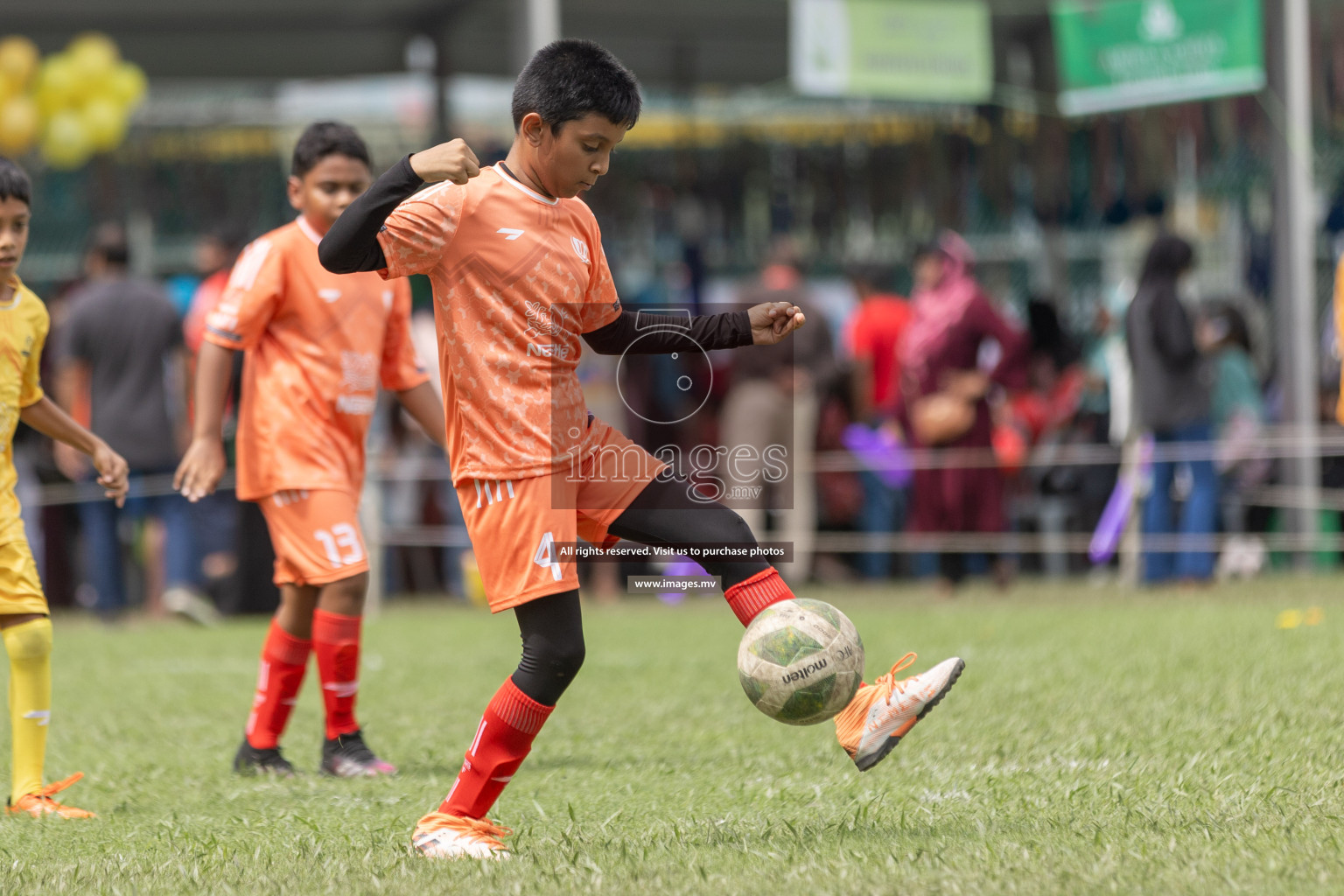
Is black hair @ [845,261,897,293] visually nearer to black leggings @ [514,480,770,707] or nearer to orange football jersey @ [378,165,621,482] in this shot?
black leggings @ [514,480,770,707]

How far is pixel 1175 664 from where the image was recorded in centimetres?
718

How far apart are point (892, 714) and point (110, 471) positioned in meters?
2.60

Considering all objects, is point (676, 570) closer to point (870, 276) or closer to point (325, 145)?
point (870, 276)

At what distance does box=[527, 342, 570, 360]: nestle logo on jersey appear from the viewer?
159 inches

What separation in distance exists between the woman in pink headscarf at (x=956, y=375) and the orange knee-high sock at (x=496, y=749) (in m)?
7.37

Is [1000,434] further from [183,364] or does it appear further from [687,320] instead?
[687,320]

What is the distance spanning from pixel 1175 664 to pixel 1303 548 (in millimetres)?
5185

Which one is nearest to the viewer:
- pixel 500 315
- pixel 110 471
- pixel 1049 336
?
pixel 500 315

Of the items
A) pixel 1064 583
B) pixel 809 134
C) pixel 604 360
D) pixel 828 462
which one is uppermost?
pixel 809 134

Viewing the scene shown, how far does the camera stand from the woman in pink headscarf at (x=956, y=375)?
36.3 ft

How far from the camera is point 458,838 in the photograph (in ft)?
13.1

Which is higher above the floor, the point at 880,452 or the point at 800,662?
the point at 800,662

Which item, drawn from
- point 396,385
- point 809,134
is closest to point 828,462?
point 809,134

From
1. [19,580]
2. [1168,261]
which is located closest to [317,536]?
[19,580]
